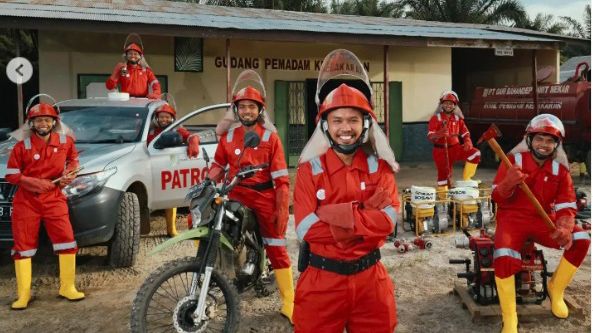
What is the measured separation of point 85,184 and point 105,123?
1427 mm

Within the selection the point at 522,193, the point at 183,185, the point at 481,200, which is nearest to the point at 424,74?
the point at 481,200

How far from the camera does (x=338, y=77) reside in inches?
139

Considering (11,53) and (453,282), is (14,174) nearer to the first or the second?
(453,282)

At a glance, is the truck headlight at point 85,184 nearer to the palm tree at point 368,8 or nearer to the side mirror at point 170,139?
the side mirror at point 170,139

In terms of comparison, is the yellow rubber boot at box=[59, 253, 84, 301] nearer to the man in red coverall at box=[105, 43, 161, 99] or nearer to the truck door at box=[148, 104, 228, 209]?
the truck door at box=[148, 104, 228, 209]

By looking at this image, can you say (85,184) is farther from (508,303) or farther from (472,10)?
(472,10)

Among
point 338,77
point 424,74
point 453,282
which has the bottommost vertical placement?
point 453,282

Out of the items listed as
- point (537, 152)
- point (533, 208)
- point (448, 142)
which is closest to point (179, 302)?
point (533, 208)

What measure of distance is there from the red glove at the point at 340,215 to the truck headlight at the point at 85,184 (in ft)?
10.9

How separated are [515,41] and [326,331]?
13175 millimetres

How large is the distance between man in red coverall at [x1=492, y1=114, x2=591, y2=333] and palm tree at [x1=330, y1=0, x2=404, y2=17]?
84.6 feet

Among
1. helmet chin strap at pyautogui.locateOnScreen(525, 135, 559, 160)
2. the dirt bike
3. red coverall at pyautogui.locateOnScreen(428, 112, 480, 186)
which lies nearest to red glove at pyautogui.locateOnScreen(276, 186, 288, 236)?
the dirt bike

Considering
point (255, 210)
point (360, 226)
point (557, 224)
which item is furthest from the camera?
point (255, 210)

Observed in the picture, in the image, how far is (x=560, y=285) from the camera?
4543 millimetres
